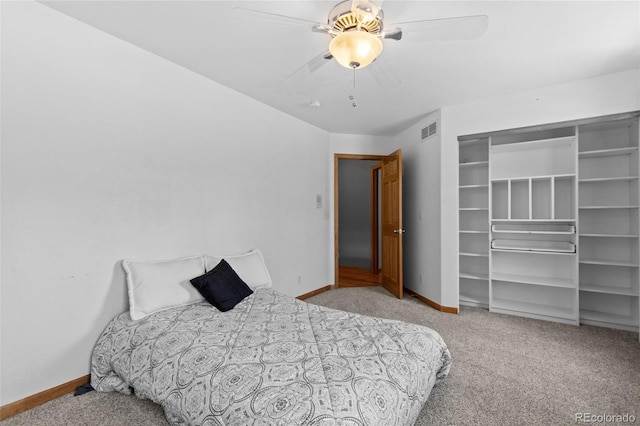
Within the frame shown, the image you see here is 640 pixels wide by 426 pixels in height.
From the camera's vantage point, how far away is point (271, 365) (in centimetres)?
150

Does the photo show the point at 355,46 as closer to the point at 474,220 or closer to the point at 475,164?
the point at 475,164

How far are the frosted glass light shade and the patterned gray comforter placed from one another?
1.63 m

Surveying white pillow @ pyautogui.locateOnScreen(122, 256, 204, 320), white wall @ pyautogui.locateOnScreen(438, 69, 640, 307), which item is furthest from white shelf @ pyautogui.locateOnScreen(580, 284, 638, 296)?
white pillow @ pyautogui.locateOnScreen(122, 256, 204, 320)

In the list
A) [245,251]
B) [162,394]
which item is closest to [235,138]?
[245,251]

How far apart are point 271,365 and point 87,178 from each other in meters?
1.85

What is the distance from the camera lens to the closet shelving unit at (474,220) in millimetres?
3928

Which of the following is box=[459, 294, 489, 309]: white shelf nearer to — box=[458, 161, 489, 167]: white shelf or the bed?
box=[458, 161, 489, 167]: white shelf

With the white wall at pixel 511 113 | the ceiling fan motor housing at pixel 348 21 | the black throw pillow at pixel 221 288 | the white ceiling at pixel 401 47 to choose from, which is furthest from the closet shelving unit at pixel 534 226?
the black throw pillow at pixel 221 288

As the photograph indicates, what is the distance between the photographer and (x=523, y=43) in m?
2.29

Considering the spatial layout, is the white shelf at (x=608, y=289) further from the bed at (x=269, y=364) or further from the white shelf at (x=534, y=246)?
the bed at (x=269, y=364)

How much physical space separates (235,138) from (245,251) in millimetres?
1261

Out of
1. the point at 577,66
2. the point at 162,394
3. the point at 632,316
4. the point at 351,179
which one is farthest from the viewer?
the point at 351,179

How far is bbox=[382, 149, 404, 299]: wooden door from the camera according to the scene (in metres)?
4.23

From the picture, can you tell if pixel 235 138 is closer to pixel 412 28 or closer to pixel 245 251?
pixel 245 251
